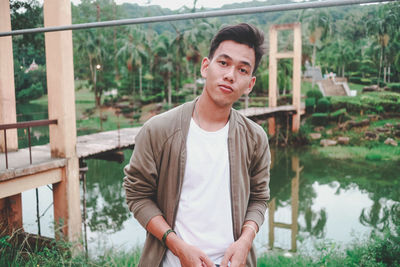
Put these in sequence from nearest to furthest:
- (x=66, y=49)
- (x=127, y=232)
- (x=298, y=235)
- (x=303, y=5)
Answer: (x=303, y=5)
(x=66, y=49)
(x=127, y=232)
(x=298, y=235)

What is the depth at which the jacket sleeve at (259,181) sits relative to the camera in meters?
1.13

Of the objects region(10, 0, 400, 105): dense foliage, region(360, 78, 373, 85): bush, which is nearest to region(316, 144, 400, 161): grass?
region(10, 0, 400, 105): dense foliage

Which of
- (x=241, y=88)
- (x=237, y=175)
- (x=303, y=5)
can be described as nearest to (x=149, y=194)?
(x=237, y=175)

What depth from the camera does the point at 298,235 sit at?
793 cm

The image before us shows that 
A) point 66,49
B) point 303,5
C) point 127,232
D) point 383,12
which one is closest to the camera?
point 303,5

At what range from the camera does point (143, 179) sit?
1.04 m

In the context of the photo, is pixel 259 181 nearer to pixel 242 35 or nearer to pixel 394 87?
pixel 242 35

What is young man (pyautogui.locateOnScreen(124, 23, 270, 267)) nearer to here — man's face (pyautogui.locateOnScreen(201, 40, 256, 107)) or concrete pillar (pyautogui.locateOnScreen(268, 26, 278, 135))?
man's face (pyautogui.locateOnScreen(201, 40, 256, 107))

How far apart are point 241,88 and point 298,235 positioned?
7493mm

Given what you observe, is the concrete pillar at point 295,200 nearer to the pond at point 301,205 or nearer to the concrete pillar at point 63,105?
the pond at point 301,205

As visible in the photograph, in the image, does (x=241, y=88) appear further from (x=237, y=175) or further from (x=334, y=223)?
(x=334, y=223)

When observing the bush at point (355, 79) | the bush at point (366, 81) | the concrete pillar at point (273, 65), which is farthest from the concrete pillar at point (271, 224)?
the bush at point (355, 79)

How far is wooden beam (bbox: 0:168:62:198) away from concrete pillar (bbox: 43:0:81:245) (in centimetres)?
15

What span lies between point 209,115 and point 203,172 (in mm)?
176
